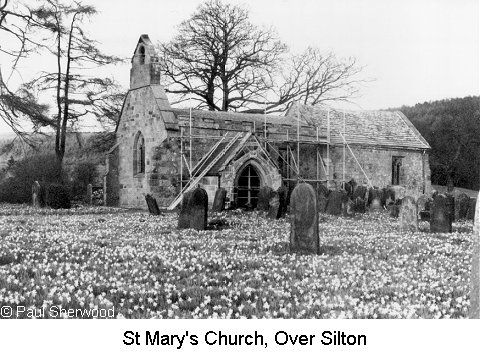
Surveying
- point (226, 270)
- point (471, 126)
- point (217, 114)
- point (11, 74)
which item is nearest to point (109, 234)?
point (11, 74)

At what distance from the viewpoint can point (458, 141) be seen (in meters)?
16.1

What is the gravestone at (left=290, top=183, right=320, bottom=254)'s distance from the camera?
954 centimetres

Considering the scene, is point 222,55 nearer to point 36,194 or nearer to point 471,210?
point 36,194

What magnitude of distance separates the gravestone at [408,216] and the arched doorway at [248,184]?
27.7ft

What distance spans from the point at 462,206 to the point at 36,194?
1156 cm

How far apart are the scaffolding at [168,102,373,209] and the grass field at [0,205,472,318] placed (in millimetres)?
8834

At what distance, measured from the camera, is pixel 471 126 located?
45.8 feet

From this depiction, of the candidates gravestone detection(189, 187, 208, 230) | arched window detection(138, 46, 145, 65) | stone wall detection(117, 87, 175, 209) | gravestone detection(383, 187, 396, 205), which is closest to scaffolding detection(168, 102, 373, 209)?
stone wall detection(117, 87, 175, 209)

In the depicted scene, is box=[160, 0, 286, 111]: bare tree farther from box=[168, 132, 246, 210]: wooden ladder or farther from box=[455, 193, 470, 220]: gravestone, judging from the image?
box=[455, 193, 470, 220]: gravestone

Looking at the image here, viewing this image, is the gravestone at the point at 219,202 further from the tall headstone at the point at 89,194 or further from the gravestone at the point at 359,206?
the gravestone at the point at 359,206

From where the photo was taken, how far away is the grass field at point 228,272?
6.29 meters

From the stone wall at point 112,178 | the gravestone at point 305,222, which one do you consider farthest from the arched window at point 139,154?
the gravestone at point 305,222

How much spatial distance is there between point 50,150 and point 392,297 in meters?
8.23

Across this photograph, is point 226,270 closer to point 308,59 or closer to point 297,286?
point 297,286
